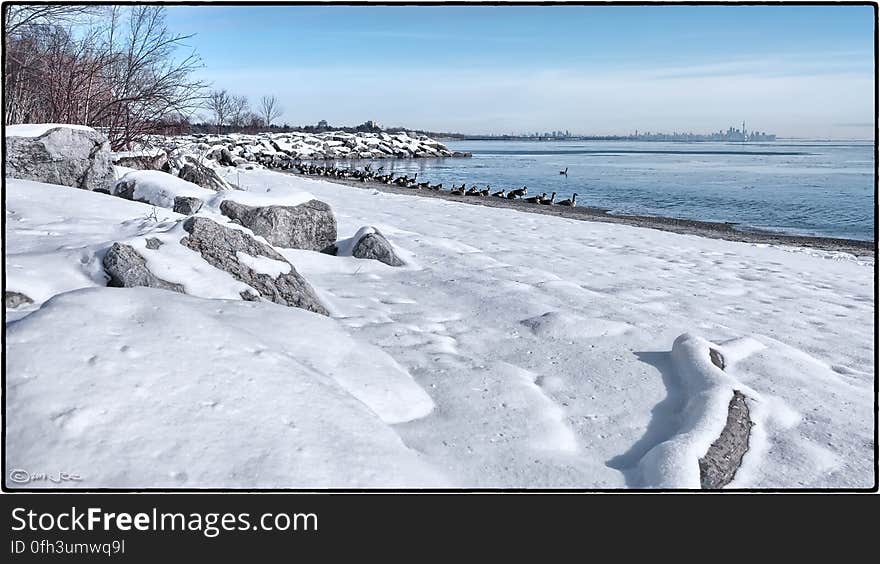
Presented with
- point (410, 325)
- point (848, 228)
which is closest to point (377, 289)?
point (410, 325)

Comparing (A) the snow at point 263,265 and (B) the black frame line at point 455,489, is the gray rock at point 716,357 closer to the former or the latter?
(B) the black frame line at point 455,489

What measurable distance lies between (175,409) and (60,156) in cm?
551

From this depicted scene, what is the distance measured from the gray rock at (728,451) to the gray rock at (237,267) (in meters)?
2.43

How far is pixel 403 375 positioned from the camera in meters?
3.03

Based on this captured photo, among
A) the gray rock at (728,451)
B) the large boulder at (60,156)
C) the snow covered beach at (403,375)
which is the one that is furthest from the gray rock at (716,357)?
the large boulder at (60,156)

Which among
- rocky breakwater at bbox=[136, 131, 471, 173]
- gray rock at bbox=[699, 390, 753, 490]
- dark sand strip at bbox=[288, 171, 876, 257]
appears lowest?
dark sand strip at bbox=[288, 171, 876, 257]

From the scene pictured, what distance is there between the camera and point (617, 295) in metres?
5.34

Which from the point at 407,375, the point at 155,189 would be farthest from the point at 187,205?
the point at 407,375

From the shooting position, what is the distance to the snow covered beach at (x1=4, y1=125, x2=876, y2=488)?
1.90m

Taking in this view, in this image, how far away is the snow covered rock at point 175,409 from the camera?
180 centimetres

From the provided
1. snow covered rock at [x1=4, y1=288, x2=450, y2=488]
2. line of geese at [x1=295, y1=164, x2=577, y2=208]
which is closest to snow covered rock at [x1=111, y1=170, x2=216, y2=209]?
snow covered rock at [x1=4, y1=288, x2=450, y2=488]

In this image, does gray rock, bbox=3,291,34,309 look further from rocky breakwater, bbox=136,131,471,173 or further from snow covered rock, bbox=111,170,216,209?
rocky breakwater, bbox=136,131,471,173
